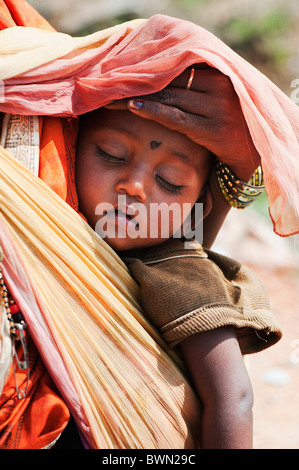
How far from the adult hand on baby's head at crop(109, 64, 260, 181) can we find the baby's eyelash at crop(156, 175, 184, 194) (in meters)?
0.16

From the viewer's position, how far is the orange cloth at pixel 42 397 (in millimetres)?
1319

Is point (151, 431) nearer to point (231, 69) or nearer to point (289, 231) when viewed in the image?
point (289, 231)

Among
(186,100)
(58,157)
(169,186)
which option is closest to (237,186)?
(169,186)

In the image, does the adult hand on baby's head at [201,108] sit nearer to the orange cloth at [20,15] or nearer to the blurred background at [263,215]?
the orange cloth at [20,15]

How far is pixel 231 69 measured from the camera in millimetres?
1520

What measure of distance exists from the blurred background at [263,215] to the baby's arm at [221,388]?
1667 millimetres

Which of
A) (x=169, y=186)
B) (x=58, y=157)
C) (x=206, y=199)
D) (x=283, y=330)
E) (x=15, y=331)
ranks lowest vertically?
(x=283, y=330)

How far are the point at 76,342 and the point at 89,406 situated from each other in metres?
0.17

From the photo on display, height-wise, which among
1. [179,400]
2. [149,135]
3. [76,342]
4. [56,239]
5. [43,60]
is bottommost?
[179,400]

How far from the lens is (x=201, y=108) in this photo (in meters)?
1.59

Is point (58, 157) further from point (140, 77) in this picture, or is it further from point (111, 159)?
point (140, 77)

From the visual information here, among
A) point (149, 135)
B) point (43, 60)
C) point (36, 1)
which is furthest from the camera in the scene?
point (36, 1)

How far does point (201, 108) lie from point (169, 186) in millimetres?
265
